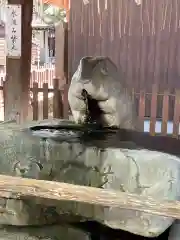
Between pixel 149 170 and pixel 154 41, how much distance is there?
501cm

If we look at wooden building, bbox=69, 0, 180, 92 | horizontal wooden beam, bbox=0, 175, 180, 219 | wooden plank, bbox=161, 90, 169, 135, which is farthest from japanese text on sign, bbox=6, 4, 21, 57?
wooden building, bbox=69, 0, 180, 92

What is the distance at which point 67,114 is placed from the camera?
20.5 ft

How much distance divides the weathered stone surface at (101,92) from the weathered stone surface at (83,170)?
285mm

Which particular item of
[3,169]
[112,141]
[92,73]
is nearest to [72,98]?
[92,73]

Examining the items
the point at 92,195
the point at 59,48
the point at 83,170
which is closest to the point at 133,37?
the point at 59,48

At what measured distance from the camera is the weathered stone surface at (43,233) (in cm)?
305

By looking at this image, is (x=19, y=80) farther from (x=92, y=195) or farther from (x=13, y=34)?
(x=92, y=195)

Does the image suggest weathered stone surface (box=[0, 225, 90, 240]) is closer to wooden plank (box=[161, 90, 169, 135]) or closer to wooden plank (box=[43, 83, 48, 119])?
Answer: wooden plank (box=[161, 90, 169, 135])

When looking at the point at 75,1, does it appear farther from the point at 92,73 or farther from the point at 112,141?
the point at 112,141

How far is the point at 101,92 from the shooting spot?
10.8ft

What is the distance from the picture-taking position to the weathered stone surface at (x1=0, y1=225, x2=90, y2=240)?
3.05 metres

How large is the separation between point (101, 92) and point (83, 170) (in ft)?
2.50

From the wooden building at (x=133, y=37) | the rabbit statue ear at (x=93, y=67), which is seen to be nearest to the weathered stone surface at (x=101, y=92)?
the rabbit statue ear at (x=93, y=67)

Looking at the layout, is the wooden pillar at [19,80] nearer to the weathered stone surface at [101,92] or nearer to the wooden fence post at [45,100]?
the weathered stone surface at [101,92]
